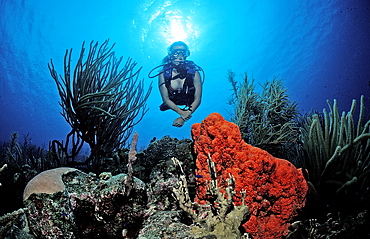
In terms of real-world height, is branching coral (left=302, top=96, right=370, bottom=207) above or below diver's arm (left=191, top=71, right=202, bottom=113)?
below

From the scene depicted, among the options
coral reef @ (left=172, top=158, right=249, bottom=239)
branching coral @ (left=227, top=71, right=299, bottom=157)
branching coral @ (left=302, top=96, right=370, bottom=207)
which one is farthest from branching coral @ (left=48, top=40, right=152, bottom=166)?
branching coral @ (left=227, top=71, right=299, bottom=157)

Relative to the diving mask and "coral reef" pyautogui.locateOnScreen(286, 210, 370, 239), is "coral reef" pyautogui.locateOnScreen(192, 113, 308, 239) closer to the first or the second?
"coral reef" pyautogui.locateOnScreen(286, 210, 370, 239)

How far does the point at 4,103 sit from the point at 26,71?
2552cm

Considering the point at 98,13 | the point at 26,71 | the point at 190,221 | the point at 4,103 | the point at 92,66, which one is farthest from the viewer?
the point at 4,103

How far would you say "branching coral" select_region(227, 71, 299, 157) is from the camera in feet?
16.8

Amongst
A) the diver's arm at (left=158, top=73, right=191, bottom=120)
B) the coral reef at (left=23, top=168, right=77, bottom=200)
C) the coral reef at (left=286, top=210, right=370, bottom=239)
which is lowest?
the coral reef at (left=286, top=210, right=370, bottom=239)

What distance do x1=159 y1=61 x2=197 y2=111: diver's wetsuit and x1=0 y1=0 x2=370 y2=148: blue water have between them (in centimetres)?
1784

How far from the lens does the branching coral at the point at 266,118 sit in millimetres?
5129

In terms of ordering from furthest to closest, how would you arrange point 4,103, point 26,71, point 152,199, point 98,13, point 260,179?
point 4,103 → point 26,71 → point 98,13 → point 152,199 → point 260,179

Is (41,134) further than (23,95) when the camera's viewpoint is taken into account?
Yes

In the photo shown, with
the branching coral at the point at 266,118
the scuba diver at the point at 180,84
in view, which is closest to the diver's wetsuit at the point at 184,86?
the scuba diver at the point at 180,84

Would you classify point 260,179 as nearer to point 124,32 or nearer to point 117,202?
point 117,202

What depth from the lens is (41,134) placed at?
64312mm

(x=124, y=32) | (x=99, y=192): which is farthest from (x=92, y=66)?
(x=124, y=32)
